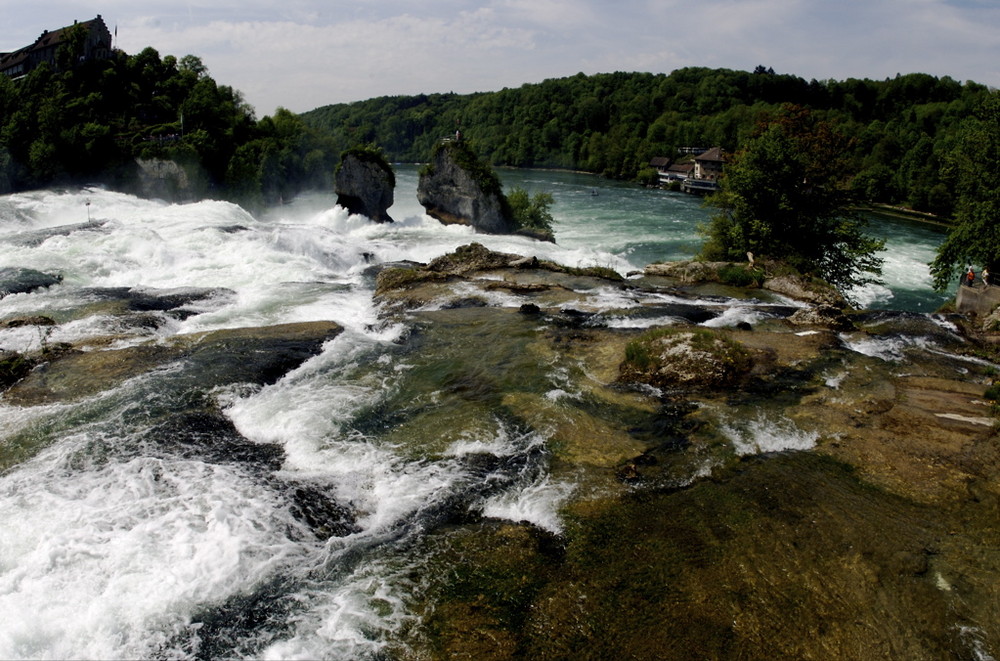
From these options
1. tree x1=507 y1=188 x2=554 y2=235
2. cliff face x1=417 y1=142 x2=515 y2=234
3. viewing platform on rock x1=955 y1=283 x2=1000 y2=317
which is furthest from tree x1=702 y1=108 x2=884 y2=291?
cliff face x1=417 y1=142 x2=515 y2=234

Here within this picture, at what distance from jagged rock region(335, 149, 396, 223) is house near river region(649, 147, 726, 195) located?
5090cm

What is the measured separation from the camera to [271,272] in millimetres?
30250

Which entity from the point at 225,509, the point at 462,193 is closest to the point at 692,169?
the point at 462,193

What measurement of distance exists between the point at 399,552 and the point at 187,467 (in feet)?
16.8

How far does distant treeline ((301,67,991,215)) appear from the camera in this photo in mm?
87625

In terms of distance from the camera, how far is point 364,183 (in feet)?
167

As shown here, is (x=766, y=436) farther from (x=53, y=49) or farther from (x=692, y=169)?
(x=692, y=169)

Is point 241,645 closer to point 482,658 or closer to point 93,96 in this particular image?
point 482,658

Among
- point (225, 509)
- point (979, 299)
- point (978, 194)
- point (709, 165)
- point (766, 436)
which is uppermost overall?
point (709, 165)

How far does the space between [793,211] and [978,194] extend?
291 inches

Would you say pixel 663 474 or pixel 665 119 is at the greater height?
pixel 665 119

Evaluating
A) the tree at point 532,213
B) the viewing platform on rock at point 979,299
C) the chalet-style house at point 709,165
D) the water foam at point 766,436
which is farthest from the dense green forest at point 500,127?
the water foam at point 766,436

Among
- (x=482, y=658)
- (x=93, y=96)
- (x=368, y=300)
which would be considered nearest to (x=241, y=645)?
(x=482, y=658)

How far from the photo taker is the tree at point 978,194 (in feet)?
82.6
